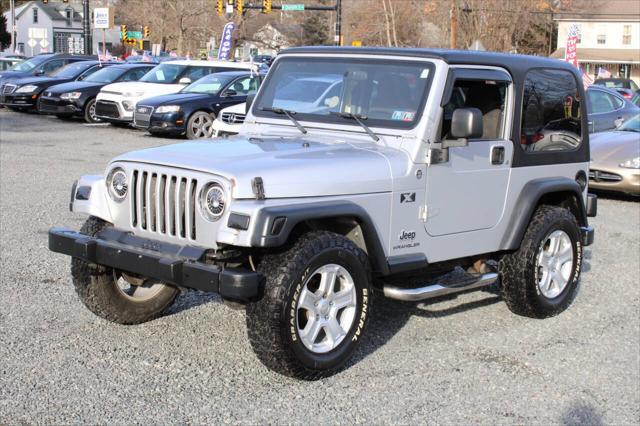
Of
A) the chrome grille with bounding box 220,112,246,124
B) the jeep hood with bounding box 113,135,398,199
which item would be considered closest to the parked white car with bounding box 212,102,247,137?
the chrome grille with bounding box 220,112,246,124

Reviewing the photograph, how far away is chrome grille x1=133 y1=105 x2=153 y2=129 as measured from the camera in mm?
18797

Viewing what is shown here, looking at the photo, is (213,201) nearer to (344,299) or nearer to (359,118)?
(344,299)

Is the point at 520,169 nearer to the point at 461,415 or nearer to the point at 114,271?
the point at 461,415

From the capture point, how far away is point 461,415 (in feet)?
15.5

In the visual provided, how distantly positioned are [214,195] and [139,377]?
1137 mm

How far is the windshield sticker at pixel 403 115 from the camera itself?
18.6ft

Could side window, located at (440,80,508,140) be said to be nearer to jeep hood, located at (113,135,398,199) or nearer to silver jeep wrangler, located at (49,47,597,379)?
silver jeep wrangler, located at (49,47,597,379)

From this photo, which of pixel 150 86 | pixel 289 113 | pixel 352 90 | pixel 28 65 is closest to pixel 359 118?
pixel 352 90

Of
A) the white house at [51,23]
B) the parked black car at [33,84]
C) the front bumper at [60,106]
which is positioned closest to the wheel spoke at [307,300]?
the front bumper at [60,106]

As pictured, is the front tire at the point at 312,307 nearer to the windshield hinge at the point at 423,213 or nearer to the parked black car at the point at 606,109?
the windshield hinge at the point at 423,213

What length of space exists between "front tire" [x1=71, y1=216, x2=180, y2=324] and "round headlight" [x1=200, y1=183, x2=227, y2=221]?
3.23ft

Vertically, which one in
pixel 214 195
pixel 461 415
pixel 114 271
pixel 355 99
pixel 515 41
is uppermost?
pixel 515 41

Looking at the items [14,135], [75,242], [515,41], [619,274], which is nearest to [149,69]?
[14,135]

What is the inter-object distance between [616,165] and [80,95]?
14.3 meters
